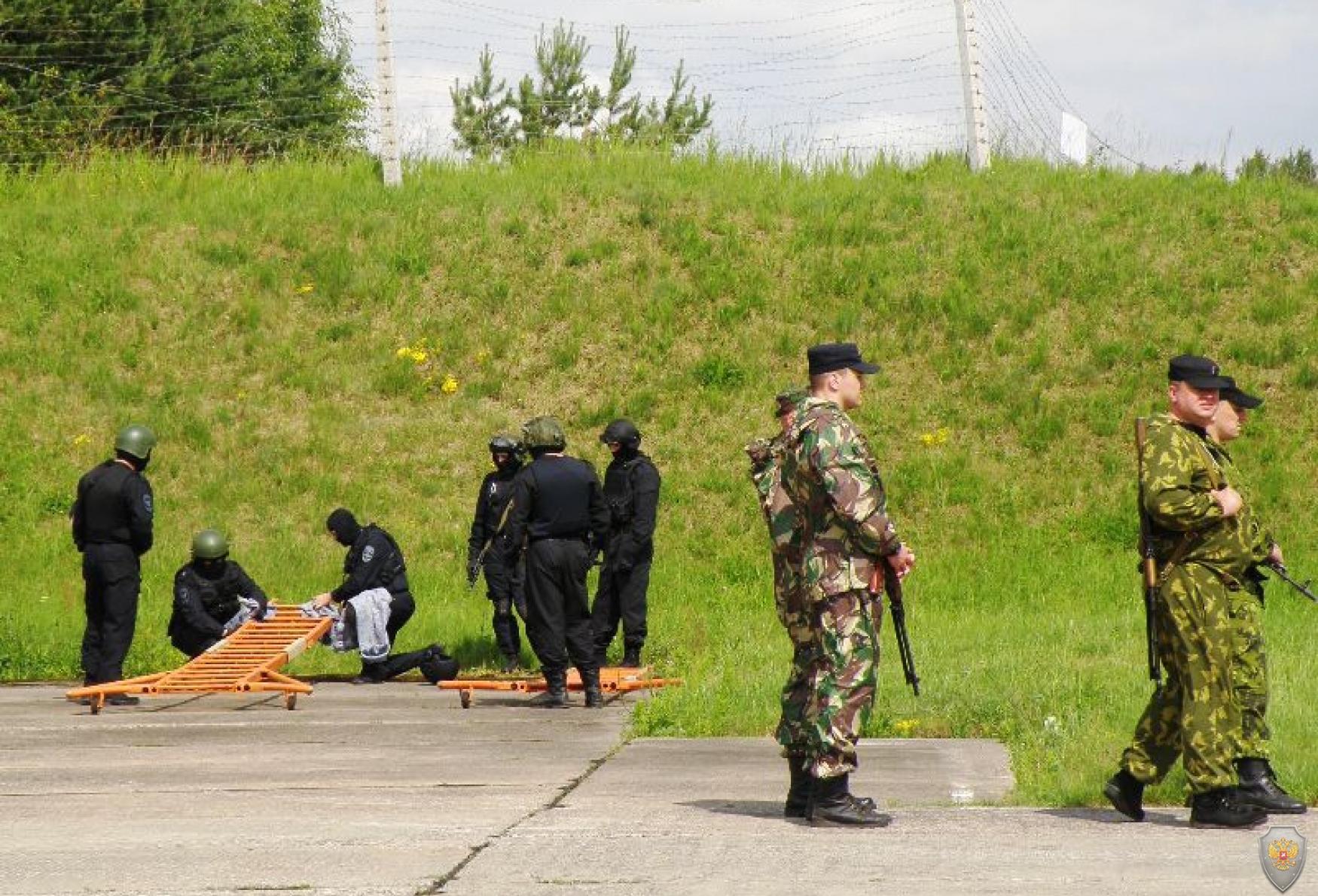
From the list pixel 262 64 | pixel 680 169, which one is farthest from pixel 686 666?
pixel 262 64

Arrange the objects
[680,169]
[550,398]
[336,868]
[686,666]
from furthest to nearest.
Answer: [680,169]
[550,398]
[686,666]
[336,868]

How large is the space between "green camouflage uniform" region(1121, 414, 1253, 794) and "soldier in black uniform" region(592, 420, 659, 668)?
7.59 metres

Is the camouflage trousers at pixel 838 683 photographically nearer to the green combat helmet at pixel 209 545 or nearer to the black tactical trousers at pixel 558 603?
the black tactical trousers at pixel 558 603

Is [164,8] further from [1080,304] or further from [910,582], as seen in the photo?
[910,582]

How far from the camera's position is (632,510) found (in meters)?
15.3

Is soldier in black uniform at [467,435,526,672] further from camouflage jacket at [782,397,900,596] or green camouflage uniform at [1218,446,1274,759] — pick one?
green camouflage uniform at [1218,446,1274,759]

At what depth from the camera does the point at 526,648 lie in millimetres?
16875

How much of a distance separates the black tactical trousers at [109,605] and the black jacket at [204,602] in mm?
1099

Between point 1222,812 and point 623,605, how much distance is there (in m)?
8.10

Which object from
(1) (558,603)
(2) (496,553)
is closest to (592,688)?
(1) (558,603)


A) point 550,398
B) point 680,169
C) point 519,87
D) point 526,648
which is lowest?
point 526,648

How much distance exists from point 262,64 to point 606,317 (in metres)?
35.0

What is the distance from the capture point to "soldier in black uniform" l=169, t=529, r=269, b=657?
1559 centimetres

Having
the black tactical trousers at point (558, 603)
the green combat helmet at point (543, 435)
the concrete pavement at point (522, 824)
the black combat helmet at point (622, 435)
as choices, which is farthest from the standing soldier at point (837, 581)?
the black combat helmet at point (622, 435)
